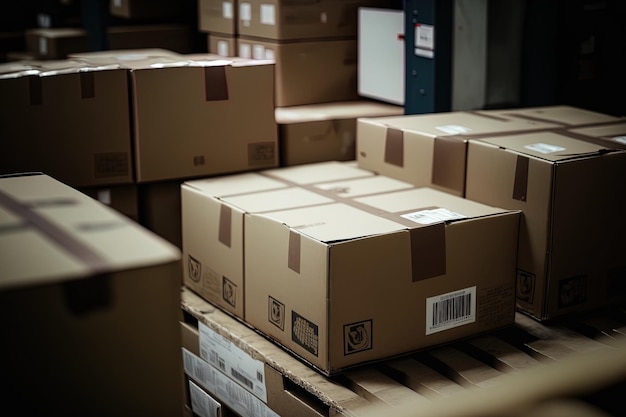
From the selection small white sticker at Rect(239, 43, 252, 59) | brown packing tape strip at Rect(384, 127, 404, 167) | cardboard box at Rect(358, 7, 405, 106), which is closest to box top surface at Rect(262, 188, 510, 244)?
brown packing tape strip at Rect(384, 127, 404, 167)

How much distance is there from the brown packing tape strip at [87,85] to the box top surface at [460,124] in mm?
Result: 814

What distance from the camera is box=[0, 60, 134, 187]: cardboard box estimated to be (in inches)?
86.6

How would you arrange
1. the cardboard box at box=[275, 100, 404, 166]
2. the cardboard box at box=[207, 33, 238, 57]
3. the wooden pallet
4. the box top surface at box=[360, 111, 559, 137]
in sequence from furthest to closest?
the cardboard box at box=[207, 33, 238, 57] → the cardboard box at box=[275, 100, 404, 166] → the box top surface at box=[360, 111, 559, 137] → the wooden pallet

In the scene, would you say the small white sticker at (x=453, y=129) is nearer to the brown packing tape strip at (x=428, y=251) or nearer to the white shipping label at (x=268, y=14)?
the brown packing tape strip at (x=428, y=251)

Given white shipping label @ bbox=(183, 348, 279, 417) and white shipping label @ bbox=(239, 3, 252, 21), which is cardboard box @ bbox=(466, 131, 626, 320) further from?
white shipping label @ bbox=(239, 3, 252, 21)

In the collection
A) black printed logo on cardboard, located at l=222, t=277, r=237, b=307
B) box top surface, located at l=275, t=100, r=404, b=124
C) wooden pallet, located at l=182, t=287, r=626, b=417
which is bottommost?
wooden pallet, located at l=182, t=287, r=626, b=417

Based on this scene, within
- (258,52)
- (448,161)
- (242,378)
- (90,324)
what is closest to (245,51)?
(258,52)

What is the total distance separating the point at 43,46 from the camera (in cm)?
444

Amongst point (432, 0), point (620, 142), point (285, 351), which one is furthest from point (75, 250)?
point (432, 0)

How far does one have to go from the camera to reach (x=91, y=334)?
968 mm

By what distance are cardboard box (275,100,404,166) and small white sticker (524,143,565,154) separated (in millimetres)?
842

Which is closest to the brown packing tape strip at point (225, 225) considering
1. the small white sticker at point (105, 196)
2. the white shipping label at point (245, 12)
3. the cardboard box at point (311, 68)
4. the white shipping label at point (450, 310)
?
the small white sticker at point (105, 196)

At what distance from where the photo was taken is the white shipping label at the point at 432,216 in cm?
187

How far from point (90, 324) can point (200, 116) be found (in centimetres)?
151
